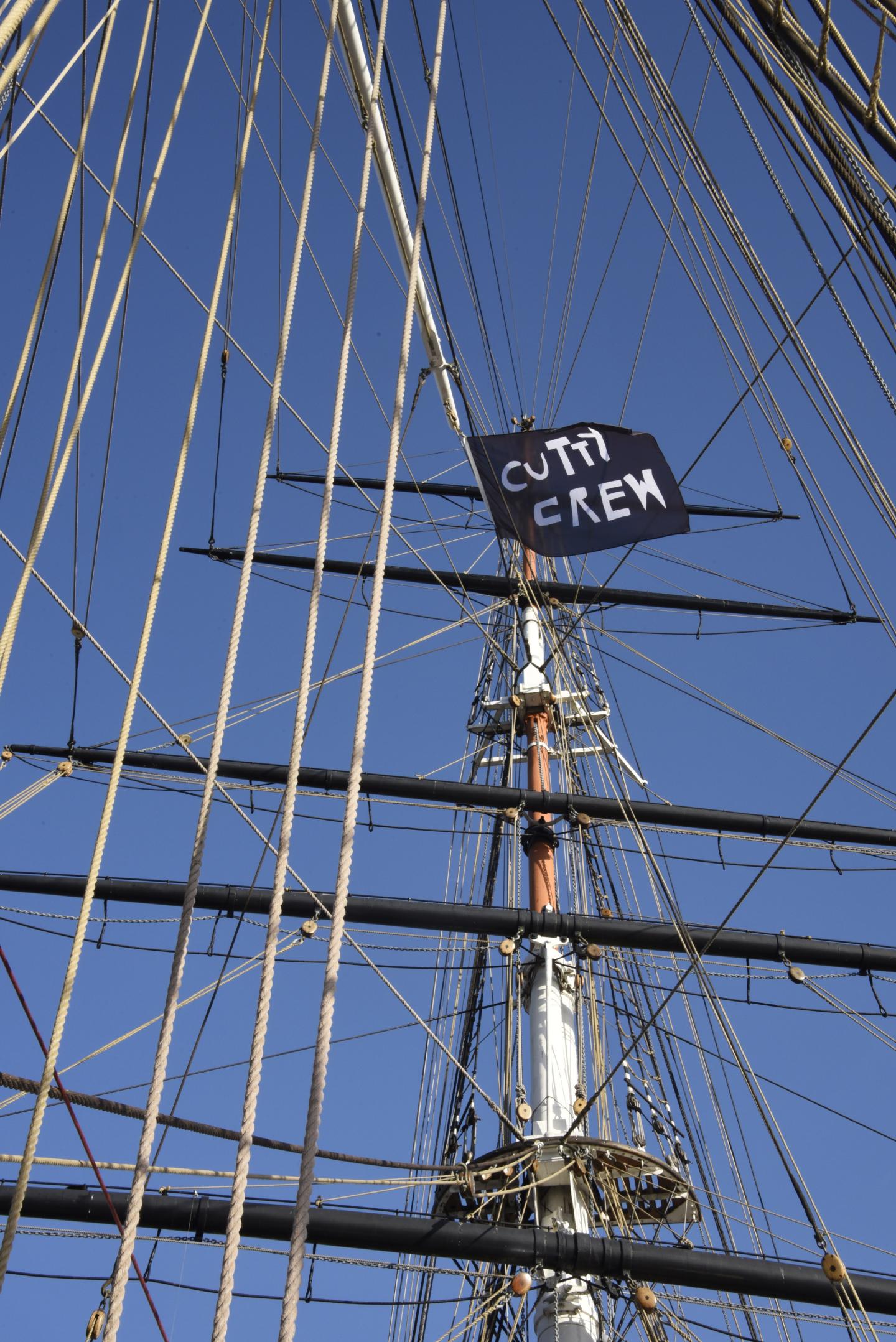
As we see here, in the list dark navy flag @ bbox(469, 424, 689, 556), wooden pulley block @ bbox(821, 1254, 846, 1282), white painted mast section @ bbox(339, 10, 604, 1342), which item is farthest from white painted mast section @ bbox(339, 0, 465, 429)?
wooden pulley block @ bbox(821, 1254, 846, 1282)

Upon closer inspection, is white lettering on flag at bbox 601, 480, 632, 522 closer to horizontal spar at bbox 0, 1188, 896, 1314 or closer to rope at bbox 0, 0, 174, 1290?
horizontal spar at bbox 0, 1188, 896, 1314

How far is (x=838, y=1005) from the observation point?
8.87m

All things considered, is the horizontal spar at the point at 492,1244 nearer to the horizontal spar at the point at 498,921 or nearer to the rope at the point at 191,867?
the horizontal spar at the point at 498,921

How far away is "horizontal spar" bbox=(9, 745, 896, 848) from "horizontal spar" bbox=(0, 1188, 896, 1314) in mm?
3371

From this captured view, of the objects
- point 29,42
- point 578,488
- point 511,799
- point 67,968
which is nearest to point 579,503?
point 578,488

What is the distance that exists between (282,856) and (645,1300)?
517cm

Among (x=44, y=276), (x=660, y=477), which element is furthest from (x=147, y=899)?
(x=44, y=276)

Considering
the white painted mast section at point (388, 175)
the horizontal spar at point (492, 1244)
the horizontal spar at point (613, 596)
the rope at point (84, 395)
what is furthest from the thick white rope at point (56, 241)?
the horizontal spar at point (613, 596)

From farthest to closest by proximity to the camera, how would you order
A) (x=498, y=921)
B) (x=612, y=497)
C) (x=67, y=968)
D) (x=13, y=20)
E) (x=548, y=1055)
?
(x=612, y=497), (x=498, y=921), (x=548, y=1055), (x=67, y=968), (x=13, y=20)

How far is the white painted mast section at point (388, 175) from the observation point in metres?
7.33

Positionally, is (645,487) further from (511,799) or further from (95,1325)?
(95,1325)

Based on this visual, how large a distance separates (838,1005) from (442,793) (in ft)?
11.2

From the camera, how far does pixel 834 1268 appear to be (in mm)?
6840

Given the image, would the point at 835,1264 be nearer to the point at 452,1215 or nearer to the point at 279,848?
the point at 452,1215
